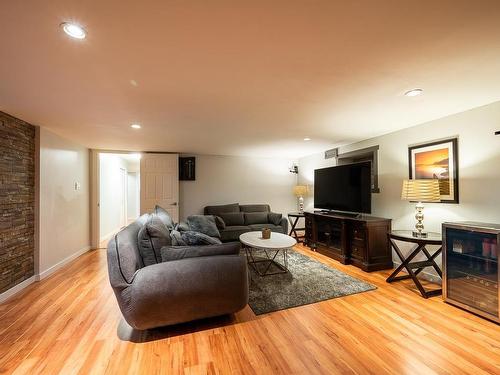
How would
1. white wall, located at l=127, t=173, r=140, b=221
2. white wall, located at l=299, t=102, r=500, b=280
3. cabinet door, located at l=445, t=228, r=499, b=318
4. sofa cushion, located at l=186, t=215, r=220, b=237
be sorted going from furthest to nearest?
1. white wall, located at l=127, t=173, r=140, b=221
2. sofa cushion, located at l=186, t=215, r=220, b=237
3. white wall, located at l=299, t=102, r=500, b=280
4. cabinet door, located at l=445, t=228, r=499, b=318

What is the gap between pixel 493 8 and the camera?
1.19 m

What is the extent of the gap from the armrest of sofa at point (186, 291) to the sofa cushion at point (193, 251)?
0.22 feet

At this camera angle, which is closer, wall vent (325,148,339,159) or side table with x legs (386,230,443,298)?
side table with x legs (386,230,443,298)

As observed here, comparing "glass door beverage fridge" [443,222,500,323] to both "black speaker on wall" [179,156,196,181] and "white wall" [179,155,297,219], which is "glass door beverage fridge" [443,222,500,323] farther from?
"black speaker on wall" [179,156,196,181]

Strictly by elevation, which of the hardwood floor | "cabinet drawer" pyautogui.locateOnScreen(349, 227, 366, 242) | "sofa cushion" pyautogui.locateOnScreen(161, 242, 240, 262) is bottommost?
the hardwood floor

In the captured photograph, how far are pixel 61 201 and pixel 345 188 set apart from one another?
4.91 meters

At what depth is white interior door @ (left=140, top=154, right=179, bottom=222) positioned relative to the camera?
5.21 metres

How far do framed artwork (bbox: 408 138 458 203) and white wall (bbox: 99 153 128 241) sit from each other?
6196mm

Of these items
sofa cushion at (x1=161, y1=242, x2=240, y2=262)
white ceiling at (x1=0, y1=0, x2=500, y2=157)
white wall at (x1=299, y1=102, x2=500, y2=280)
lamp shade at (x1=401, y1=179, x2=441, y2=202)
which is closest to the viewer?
white ceiling at (x1=0, y1=0, x2=500, y2=157)

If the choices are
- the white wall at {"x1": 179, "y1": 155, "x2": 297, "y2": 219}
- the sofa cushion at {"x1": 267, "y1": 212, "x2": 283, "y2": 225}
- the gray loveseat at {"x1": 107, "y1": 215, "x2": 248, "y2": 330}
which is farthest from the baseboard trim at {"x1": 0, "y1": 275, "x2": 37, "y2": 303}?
the sofa cushion at {"x1": 267, "y1": 212, "x2": 283, "y2": 225}

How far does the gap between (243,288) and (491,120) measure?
3.22 metres

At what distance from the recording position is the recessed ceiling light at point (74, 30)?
50.0 inches

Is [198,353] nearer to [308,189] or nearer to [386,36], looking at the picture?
[386,36]

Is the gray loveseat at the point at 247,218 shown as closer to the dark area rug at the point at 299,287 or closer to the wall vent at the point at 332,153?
the dark area rug at the point at 299,287
